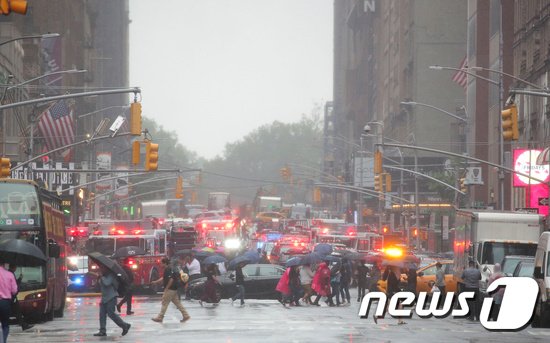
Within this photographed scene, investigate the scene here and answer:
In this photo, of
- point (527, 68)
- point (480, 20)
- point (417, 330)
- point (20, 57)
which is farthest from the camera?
point (480, 20)

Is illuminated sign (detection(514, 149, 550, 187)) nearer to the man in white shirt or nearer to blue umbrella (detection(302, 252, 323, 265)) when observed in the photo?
blue umbrella (detection(302, 252, 323, 265))

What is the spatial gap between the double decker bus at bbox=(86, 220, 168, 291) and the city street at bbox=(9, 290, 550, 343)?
13.6m

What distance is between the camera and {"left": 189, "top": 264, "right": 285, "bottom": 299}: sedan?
51.9 meters

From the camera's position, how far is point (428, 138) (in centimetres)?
12544

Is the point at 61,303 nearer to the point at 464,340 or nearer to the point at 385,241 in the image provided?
the point at 464,340

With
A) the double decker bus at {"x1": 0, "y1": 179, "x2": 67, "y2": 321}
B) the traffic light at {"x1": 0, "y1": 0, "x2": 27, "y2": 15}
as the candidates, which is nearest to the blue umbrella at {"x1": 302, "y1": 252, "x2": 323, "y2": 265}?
the double decker bus at {"x1": 0, "y1": 179, "x2": 67, "y2": 321}

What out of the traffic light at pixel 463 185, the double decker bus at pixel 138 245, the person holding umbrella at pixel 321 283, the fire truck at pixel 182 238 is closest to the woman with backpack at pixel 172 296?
the person holding umbrella at pixel 321 283

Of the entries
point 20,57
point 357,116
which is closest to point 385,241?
point 20,57

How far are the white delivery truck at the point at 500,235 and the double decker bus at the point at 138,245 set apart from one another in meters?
15.8

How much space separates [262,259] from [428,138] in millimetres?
58973

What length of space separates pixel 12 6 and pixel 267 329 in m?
13.5

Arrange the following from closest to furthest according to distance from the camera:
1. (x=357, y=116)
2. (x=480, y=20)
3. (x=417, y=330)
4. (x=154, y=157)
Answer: (x=417, y=330), (x=154, y=157), (x=480, y=20), (x=357, y=116)

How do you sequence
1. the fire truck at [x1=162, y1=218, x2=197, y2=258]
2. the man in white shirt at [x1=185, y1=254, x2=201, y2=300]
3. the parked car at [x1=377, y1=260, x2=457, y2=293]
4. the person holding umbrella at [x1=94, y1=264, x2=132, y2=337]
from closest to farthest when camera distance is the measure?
1. the person holding umbrella at [x1=94, y1=264, x2=132, y2=337]
2. the parked car at [x1=377, y1=260, x2=457, y2=293]
3. the man in white shirt at [x1=185, y1=254, x2=201, y2=300]
4. the fire truck at [x1=162, y1=218, x2=197, y2=258]

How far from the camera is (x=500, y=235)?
45.0 meters
